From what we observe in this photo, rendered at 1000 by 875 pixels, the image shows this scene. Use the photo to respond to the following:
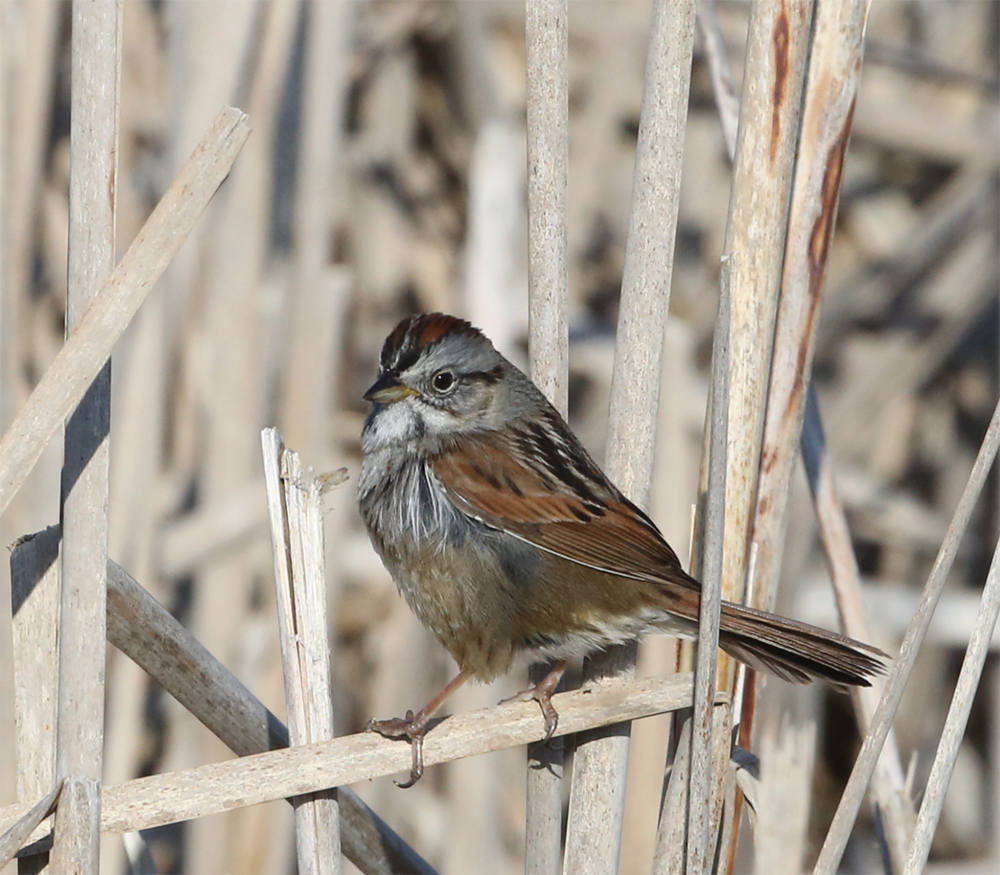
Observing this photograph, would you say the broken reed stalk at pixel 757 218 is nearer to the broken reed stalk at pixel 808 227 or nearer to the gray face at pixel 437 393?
the broken reed stalk at pixel 808 227

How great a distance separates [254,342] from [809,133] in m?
1.57

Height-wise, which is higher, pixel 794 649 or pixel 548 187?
pixel 548 187

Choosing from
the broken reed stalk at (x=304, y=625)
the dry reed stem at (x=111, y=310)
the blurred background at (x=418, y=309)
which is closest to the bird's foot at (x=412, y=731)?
the broken reed stalk at (x=304, y=625)

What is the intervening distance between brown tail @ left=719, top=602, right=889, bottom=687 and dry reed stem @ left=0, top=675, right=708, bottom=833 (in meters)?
0.15

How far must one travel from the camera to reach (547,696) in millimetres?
1655

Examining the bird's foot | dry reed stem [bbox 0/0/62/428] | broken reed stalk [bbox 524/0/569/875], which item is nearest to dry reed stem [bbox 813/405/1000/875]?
broken reed stalk [bbox 524/0/569/875]

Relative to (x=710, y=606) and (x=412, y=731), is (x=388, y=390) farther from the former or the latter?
(x=710, y=606)

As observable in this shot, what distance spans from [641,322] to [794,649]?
47 centimetres

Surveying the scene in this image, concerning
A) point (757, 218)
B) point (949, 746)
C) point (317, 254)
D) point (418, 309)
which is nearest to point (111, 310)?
point (757, 218)

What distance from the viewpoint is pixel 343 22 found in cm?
298

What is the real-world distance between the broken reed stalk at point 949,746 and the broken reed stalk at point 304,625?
66 cm

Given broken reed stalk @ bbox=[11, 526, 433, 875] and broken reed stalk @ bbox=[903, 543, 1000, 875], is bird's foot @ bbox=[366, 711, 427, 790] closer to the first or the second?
broken reed stalk @ bbox=[11, 526, 433, 875]

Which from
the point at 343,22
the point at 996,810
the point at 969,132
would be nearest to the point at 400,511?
the point at 343,22

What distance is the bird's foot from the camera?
5.00ft
